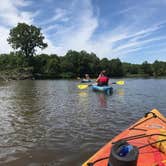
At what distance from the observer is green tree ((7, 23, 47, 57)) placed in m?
57.7

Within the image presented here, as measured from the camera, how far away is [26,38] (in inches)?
2271

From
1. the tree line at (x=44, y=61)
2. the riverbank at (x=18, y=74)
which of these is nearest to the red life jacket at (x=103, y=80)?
the riverbank at (x=18, y=74)

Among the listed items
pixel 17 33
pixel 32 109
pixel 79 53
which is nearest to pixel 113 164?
pixel 32 109

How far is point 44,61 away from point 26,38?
972cm

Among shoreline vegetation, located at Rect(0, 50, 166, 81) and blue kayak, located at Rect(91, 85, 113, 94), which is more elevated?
shoreline vegetation, located at Rect(0, 50, 166, 81)

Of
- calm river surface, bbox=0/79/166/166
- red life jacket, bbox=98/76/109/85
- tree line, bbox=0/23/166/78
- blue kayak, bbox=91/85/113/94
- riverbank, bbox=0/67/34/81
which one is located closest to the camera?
calm river surface, bbox=0/79/166/166

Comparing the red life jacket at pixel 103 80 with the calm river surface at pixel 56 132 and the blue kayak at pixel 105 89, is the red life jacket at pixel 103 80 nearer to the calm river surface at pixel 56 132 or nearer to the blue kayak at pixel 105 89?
the blue kayak at pixel 105 89

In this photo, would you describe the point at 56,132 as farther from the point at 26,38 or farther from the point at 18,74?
the point at 26,38

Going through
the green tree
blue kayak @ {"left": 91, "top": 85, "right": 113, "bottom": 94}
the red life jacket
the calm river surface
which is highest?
the green tree

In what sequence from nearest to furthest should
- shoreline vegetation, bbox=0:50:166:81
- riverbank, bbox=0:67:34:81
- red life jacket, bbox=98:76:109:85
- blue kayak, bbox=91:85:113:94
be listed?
blue kayak, bbox=91:85:113:94
red life jacket, bbox=98:76:109:85
riverbank, bbox=0:67:34:81
shoreline vegetation, bbox=0:50:166:81

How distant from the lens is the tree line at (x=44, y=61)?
189 feet

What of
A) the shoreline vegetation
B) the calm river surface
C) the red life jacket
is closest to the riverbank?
the shoreline vegetation

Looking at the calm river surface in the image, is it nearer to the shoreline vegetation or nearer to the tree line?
the shoreline vegetation

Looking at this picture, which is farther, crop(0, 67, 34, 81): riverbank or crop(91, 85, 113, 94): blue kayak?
crop(0, 67, 34, 81): riverbank
